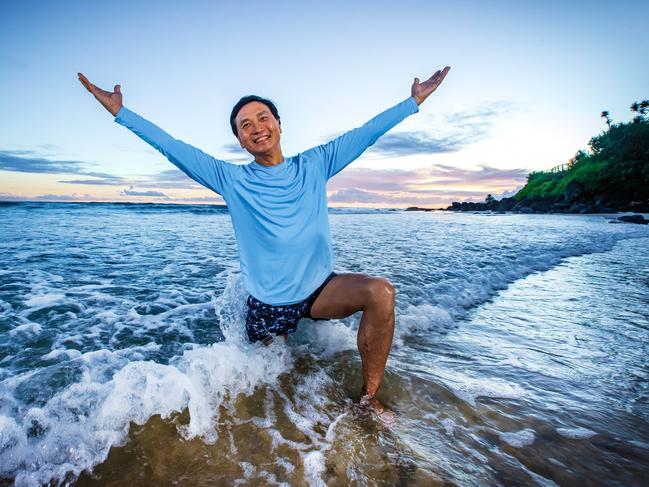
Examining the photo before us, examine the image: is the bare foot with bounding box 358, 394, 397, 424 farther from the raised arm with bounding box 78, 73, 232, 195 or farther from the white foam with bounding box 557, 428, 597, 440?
the raised arm with bounding box 78, 73, 232, 195

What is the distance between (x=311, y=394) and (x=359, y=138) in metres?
2.21

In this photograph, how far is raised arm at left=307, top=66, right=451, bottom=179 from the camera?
118 inches

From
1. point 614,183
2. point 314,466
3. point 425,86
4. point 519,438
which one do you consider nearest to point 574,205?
point 614,183

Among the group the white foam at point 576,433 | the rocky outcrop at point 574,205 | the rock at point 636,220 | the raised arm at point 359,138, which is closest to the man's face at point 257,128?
the raised arm at point 359,138

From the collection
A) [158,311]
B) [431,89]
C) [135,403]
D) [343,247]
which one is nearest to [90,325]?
[158,311]

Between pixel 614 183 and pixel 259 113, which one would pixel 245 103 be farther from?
pixel 614 183

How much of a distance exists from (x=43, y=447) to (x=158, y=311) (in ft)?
8.83

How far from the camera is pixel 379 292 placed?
266cm

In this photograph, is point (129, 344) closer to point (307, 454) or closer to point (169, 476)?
point (169, 476)

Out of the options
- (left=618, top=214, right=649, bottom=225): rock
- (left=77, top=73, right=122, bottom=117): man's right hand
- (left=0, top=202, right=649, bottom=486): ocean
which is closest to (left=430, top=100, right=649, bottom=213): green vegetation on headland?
(left=618, top=214, right=649, bottom=225): rock

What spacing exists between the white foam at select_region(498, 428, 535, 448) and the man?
880 mm

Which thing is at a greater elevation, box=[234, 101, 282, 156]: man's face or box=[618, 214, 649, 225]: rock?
box=[234, 101, 282, 156]: man's face

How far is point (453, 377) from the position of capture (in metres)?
3.01

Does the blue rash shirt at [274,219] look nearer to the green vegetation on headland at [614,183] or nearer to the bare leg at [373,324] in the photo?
the bare leg at [373,324]
